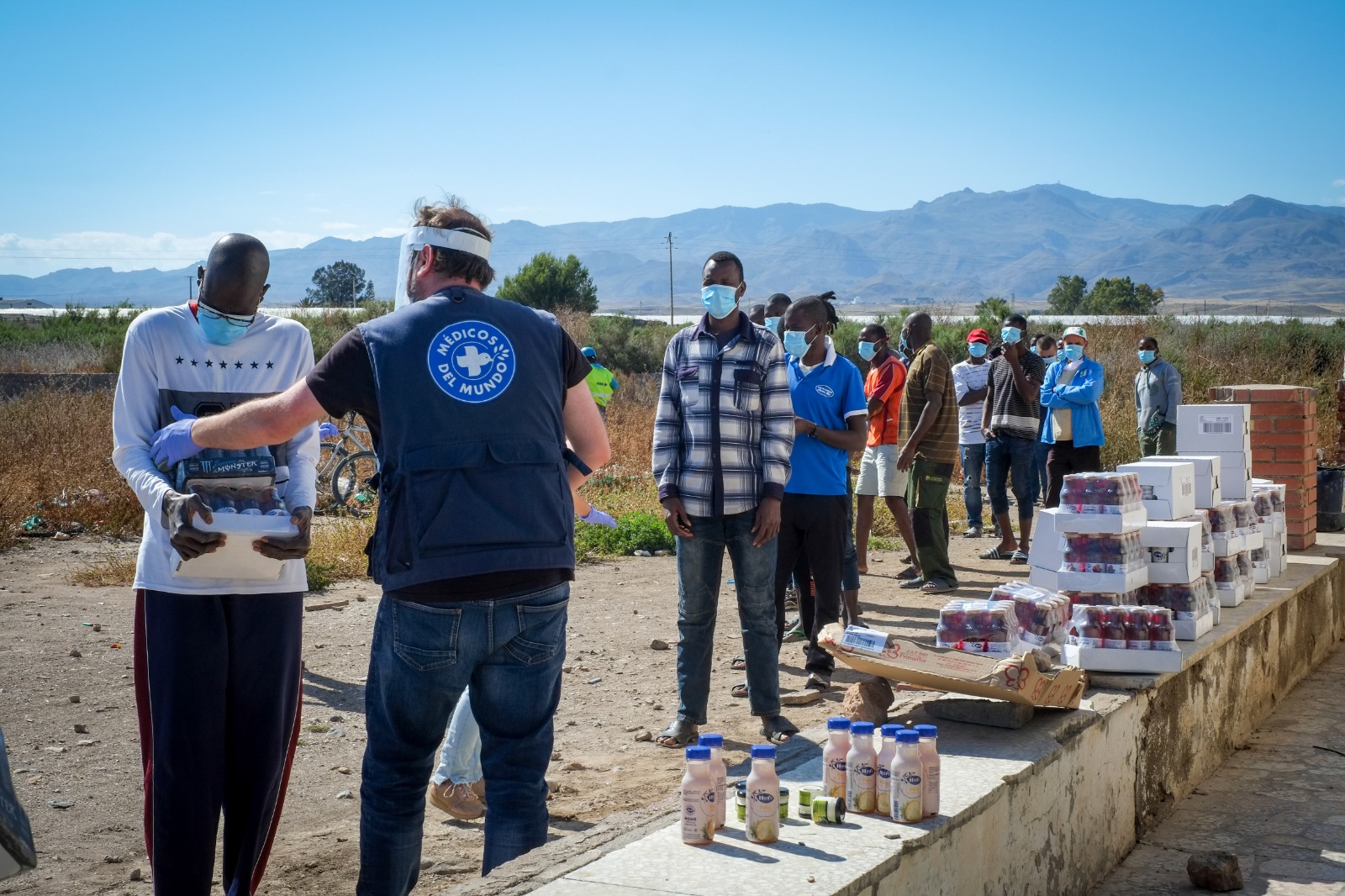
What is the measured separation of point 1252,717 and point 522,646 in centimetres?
453

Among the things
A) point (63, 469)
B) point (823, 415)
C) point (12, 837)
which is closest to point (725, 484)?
point (823, 415)

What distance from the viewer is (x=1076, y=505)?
16.3ft

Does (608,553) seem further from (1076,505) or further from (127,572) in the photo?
(1076,505)

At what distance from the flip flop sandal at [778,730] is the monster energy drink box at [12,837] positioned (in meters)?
3.97

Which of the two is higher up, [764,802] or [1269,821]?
[764,802]

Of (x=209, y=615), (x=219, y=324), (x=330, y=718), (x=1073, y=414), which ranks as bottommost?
(x=330, y=718)

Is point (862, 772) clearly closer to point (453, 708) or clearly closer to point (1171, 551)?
point (453, 708)

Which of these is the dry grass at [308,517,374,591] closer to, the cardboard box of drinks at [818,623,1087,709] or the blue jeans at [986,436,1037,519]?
the blue jeans at [986,436,1037,519]

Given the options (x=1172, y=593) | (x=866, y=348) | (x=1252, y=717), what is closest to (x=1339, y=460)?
(x=866, y=348)

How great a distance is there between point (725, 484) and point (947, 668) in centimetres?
152

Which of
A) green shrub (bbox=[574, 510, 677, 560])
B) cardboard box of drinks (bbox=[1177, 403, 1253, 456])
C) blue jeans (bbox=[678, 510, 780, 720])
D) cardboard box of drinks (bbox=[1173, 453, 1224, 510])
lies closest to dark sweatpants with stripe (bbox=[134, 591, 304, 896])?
blue jeans (bbox=[678, 510, 780, 720])

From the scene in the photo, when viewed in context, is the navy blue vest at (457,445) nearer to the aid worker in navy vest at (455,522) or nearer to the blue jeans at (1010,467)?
the aid worker in navy vest at (455,522)

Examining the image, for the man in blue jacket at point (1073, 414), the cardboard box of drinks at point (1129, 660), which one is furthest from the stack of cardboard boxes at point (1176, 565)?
the man in blue jacket at point (1073, 414)

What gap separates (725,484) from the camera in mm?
5039
